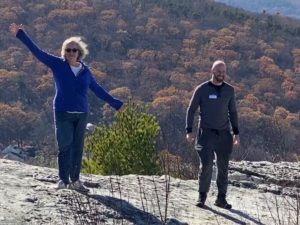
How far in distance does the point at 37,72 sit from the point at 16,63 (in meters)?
2.89

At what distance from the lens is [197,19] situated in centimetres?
7981

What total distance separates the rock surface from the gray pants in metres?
0.38

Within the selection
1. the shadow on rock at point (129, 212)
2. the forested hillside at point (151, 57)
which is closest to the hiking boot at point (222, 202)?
the shadow on rock at point (129, 212)

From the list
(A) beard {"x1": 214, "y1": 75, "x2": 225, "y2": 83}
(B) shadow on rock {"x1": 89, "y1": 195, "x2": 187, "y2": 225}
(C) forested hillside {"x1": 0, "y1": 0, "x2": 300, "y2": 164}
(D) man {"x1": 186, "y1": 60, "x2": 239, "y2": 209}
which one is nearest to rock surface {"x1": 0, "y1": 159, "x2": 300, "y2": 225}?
(B) shadow on rock {"x1": 89, "y1": 195, "x2": 187, "y2": 225}

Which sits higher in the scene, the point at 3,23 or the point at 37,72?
the point at 3,23

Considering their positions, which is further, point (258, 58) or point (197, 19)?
point (197, 19)

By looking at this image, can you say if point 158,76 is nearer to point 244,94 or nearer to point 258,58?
point 244,94

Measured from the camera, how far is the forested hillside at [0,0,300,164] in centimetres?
Answer: 4247

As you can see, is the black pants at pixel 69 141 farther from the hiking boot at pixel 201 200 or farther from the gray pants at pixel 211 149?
the hiking boot at pixel 201 200

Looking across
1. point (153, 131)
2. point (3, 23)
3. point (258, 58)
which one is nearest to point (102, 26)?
point (3, 23)

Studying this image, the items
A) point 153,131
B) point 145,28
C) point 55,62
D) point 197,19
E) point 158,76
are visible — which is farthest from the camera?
point 197,19

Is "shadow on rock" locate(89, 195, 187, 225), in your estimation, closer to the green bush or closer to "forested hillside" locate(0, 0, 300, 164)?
the green bush

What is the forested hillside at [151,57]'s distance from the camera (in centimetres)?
4247

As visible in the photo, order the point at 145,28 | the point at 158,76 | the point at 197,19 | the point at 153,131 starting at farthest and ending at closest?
the point at 197,19
the point at 145,28
the point at 158,76
the point at 153,131
